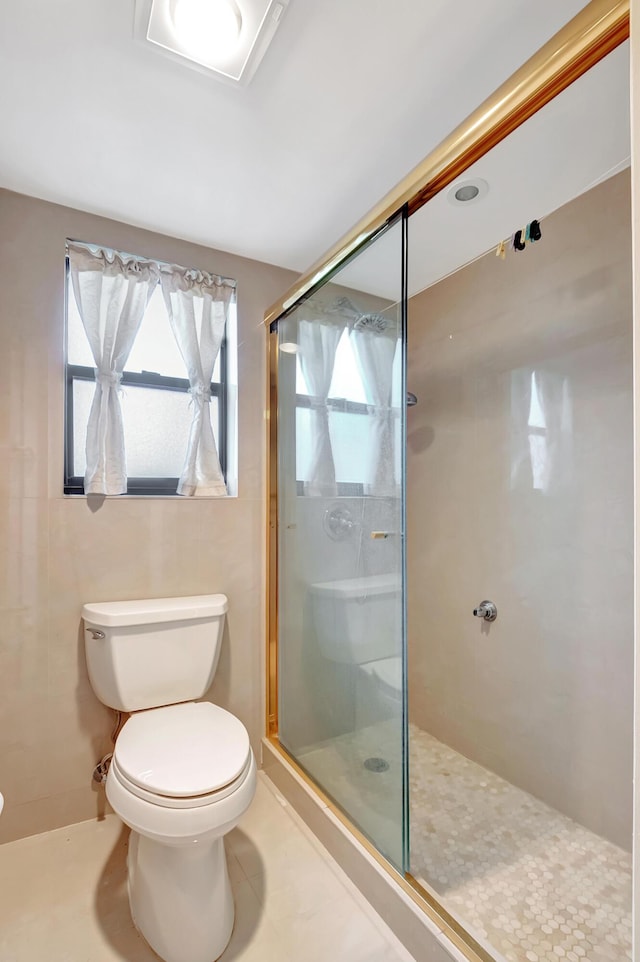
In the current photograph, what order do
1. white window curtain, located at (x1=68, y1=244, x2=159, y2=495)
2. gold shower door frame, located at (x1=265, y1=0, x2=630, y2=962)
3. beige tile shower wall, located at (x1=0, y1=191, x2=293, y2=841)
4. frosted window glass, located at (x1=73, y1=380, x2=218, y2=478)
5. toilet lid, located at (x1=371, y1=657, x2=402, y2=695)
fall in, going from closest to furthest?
gold shower door frame, located at (x1=265, y1=0, x2=630, y2=962)
toilet lid, located at (x1=371, y1=657, x2=402, y2=695)
beige tile shower wall, located at (x1=0, y1=191, x2=293, y2=841)
white window curtain, located at (x1=68, y1=244, x2=159, y2=495)
frosted window glass, located at (x1=73, y1=380, x2=218, y2=478)

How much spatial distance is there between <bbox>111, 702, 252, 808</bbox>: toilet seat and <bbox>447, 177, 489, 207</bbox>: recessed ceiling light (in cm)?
180

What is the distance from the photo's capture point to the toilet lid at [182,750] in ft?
3.80

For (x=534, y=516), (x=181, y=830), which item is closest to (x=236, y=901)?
(x=181, y=830)

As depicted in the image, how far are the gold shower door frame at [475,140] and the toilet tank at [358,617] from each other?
1.70ft

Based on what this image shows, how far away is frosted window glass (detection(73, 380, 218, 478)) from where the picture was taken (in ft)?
6.09

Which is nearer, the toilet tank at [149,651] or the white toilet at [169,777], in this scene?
the white toilet at [169,777]

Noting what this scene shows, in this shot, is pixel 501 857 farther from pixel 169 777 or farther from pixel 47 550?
pixel 47 550

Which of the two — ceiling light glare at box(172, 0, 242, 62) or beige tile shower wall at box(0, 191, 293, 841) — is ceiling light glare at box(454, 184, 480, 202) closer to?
ceiling light glare at box(172, 0, 242, 62)

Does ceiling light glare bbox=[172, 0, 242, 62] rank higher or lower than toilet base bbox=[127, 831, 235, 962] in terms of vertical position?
higher

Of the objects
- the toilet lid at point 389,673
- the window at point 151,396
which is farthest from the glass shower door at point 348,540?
the window at point 151,396

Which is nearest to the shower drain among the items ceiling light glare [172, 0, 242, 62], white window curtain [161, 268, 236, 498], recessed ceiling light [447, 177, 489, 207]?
white window curtain [161, 268, 236, 498]

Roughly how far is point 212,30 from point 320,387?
3.23 feet

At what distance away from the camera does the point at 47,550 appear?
1.61m

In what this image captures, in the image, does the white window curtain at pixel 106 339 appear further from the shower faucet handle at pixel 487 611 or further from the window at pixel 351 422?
the shower faucet handle at pixel 487 611
